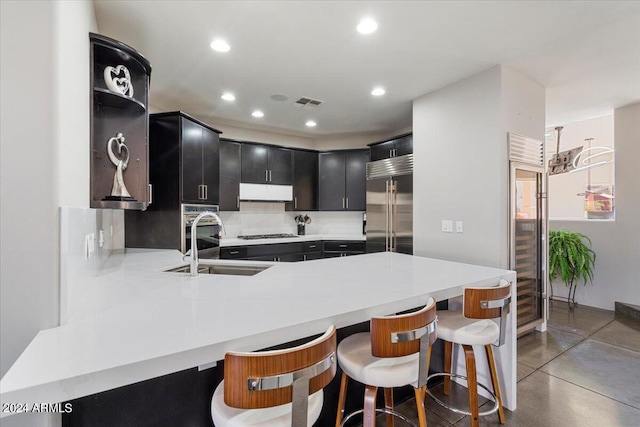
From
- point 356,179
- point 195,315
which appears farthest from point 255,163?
point 195,315

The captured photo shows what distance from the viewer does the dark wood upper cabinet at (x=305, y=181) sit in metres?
4.98

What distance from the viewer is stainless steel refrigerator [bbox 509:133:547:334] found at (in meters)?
2.91

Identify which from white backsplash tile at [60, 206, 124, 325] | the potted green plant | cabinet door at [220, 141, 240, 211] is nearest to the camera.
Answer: white backsplash tile at [60, 206, 124, 325]

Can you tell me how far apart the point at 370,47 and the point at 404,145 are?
1794mm

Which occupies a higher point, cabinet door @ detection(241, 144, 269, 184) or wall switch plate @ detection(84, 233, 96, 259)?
cabinet door @ detection(241, 144, 269, 184)

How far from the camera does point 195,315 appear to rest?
117 cm

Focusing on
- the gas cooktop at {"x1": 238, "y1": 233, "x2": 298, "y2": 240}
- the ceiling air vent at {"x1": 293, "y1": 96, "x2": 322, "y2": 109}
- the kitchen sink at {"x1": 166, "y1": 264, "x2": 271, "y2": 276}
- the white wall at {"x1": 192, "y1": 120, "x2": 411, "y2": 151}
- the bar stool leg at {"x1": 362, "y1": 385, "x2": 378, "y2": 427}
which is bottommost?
the bar stool leg at {"x1": 362, "y1": 385, "x2": 378, "y2": 427}

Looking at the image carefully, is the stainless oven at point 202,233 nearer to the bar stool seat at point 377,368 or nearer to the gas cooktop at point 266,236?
the gas cooktop at point 266,236

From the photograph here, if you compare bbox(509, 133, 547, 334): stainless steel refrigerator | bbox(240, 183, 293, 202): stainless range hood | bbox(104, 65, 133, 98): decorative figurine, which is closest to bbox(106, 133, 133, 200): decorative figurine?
bbox(104, 65, 133, 98): decorative figurine

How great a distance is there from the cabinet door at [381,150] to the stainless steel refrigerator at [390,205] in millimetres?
126

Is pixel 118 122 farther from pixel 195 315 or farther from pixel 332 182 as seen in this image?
pixel 332 182

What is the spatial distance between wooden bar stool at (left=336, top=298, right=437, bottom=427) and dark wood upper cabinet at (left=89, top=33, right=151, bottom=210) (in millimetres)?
1628

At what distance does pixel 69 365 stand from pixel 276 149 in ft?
13.9

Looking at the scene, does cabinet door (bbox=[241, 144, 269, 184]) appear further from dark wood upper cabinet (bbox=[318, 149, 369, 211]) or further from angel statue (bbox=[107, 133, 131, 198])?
angel statue (bbox=[107, 133, 131, 198])
